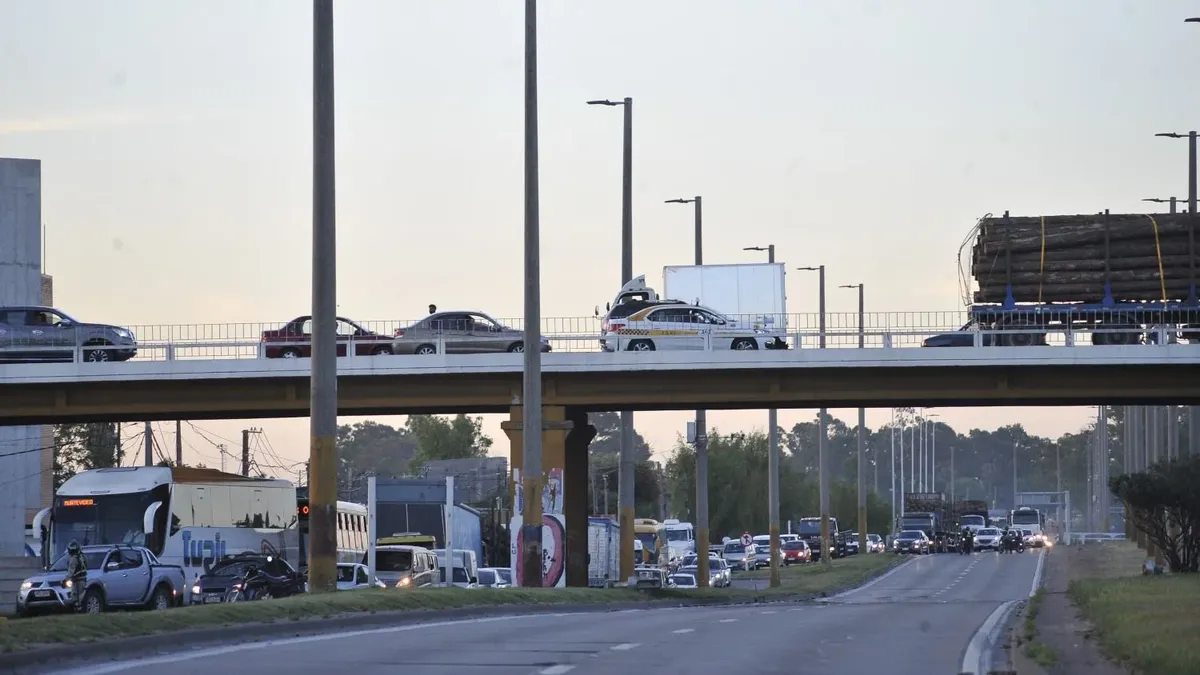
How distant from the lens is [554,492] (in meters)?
44.7

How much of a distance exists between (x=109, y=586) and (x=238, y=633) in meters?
16.9

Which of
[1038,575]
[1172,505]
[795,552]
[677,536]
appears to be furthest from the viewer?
[795,552]

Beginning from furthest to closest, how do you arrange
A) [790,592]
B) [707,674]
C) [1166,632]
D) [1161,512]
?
[790,592], [1161,512], [1166,632], [707,674]

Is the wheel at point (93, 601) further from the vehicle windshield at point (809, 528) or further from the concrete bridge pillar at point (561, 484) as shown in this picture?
the vehicle windshield at point (809, 528)

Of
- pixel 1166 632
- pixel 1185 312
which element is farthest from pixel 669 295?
pixel 1166 632

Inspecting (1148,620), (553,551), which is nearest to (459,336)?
(553,551)

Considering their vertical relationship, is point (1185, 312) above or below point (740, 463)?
above

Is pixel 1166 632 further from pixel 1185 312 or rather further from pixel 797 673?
pixel 1185 312

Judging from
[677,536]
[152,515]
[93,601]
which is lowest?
[677,536]

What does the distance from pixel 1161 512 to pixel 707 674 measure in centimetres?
3891

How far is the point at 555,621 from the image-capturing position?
26016 mm

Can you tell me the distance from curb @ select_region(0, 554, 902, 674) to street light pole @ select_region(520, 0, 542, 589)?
2434 millimetres

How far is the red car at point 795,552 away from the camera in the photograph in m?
96.8

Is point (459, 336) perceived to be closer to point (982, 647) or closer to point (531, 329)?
point (531, 329)
